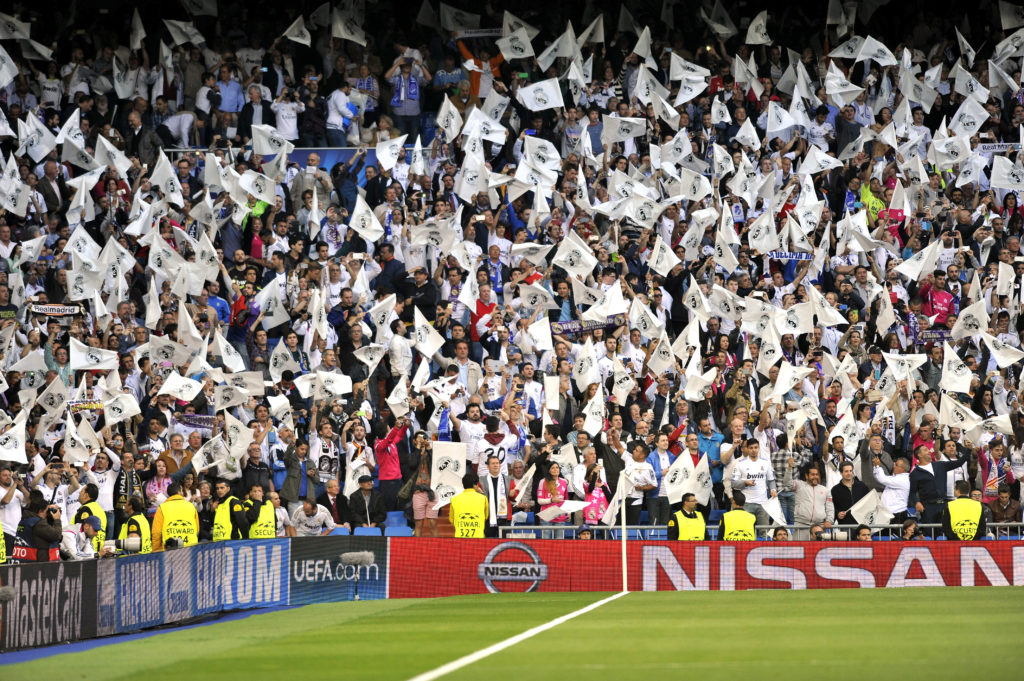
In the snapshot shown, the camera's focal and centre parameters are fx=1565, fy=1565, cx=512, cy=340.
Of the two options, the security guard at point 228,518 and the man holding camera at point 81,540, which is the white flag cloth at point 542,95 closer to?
the security guard at point 228,518

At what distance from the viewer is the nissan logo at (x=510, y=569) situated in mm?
20656

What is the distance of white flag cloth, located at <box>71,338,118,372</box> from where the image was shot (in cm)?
2264

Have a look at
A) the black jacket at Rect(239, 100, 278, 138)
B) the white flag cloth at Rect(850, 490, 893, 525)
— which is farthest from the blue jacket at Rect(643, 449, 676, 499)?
the black jacket at Rect(239, 100, 278, 138)

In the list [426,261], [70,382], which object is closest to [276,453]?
[70,382]

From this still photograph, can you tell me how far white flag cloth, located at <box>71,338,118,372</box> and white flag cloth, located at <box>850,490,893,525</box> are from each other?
10.7 m

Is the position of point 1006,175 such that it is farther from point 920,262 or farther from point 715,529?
point 715,529

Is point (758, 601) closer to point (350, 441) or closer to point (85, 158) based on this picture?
point (350, 441)

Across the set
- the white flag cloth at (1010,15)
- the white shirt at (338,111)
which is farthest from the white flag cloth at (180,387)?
the white flag cloth at (1010,15)

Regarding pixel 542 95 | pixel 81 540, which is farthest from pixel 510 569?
pixel 542 95

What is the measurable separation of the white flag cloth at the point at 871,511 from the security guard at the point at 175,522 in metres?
8.72

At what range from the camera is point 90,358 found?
22.8m

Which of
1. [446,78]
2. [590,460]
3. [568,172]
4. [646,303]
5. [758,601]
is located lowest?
[758,601]

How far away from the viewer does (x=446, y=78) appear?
101ft

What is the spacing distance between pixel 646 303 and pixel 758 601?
7.78 m
